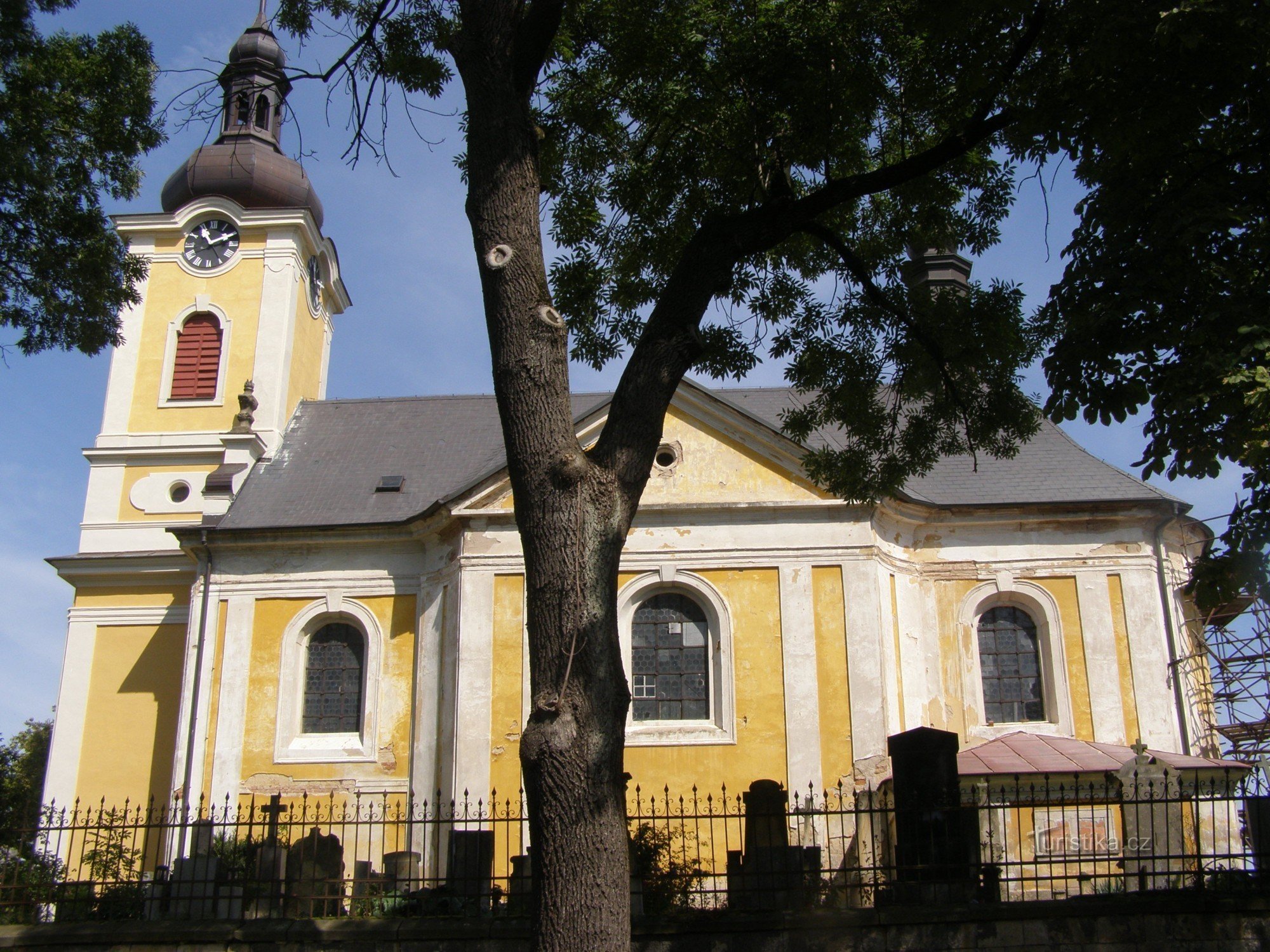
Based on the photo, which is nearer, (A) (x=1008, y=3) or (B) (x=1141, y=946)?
(A) (x=1008, y=3)

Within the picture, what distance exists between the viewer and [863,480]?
37.6ft

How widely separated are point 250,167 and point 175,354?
460cm

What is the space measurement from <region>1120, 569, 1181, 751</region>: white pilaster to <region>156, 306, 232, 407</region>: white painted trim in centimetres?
1749

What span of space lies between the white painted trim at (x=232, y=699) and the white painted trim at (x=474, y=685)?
3878mm

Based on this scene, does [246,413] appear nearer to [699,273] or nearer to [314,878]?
[314,878]

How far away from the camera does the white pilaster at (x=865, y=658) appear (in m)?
17.0

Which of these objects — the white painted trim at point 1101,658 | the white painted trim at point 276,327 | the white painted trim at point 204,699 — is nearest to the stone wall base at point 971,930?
the white painted trim at point 1101,658

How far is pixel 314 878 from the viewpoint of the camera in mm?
11344

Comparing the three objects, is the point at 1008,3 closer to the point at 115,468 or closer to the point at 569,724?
the point at 569,724

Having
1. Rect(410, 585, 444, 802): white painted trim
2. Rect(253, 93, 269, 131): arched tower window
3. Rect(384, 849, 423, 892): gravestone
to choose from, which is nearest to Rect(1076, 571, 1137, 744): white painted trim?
Rect(410, 585, 444, 802): white painted trim

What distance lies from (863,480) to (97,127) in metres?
Answer: 8.43

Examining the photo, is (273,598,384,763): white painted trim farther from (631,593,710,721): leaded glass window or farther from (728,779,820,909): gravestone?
(728,779,820,909): gravestone

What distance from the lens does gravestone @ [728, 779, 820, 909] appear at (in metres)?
9.91

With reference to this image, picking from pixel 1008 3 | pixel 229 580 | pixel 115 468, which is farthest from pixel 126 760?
pixel 1008 3
